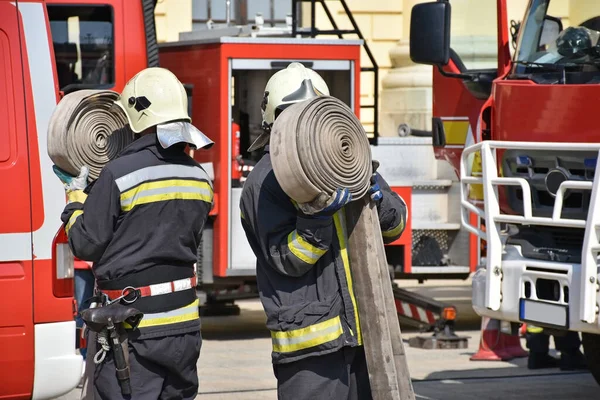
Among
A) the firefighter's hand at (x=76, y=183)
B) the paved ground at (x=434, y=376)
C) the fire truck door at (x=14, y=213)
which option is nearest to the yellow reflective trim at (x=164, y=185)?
the firefighter's hand at (x=76, y=183)

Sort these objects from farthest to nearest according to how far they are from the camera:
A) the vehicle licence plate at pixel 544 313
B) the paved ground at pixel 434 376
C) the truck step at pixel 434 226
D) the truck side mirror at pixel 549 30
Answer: the truck step at pixel 434 226 < the paved ground at pixel 434 376 < the truck side mirror at pixel 549 30 < the vehicle licence plate at pixel 544 313

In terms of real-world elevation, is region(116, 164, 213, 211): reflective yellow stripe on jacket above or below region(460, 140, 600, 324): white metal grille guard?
above

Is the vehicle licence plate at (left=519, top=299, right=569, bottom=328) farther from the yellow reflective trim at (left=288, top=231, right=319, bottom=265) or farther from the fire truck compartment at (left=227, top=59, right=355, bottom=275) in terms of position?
the fire truck compartment at (left=227, top=59, right=355, bottom=275)

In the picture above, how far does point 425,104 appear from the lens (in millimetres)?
16812

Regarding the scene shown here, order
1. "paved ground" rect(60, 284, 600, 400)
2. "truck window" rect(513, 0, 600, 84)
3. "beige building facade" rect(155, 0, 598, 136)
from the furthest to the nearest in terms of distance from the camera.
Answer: "beige building facade" rect(155, 0, 598, 136) < "paved ground" rect(60, 284, 600, 400) < "truck window" rect(513, 0, 600, 84)

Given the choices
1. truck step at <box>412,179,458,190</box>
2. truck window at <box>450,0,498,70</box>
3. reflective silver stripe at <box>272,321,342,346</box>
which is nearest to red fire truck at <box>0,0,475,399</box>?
truck step at <box>412,179,458,190</box>

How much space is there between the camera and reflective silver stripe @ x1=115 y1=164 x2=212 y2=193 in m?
4.77

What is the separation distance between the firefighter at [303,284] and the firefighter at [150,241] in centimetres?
45

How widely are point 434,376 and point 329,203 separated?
4.91 m

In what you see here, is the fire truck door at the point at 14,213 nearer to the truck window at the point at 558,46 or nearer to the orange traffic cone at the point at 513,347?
the truck window at the point at 558,46

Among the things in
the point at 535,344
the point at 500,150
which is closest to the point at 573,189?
the point at 500,150

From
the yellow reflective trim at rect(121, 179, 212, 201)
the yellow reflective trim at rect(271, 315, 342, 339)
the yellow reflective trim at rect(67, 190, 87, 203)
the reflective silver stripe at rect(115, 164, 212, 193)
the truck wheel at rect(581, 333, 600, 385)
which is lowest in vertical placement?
the truck wheel at rect(581, 333, 600, 385)

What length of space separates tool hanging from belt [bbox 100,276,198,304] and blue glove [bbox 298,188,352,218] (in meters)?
0.86

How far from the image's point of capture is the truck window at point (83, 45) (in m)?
8.51
